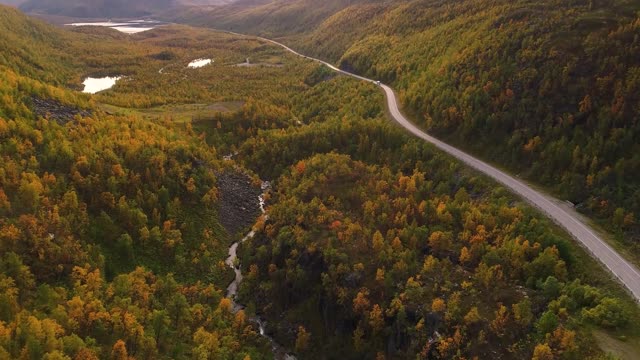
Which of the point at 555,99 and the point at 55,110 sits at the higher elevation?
the point at 555,99

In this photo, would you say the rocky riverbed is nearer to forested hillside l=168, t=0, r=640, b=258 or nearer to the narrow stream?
the narrow stream

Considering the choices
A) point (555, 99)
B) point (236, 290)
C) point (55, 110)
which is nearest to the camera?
point (236, 290)

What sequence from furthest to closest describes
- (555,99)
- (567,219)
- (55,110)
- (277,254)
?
(55,110) < (555,99) < (277,254) < (567,219)

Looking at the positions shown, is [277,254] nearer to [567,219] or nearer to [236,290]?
[236,290]

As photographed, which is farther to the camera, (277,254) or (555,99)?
(555,99)

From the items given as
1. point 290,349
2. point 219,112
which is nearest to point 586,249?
point 290,349

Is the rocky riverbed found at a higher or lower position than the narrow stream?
higher

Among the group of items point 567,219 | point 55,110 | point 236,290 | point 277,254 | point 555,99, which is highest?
point 555,99

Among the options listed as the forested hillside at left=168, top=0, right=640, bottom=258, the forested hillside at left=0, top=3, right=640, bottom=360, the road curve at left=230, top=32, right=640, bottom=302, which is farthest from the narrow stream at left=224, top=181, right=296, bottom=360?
the forested hillside at left=168, top=0, right=640, bottom=258

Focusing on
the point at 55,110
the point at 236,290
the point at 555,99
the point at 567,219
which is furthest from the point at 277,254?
the point at 555,99
